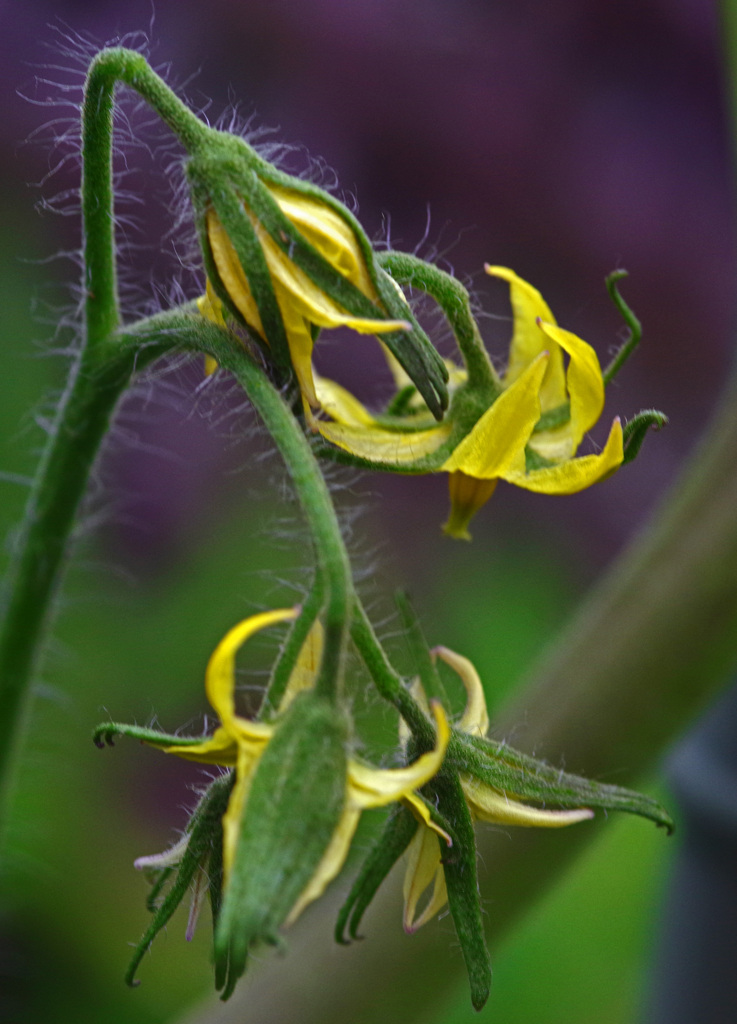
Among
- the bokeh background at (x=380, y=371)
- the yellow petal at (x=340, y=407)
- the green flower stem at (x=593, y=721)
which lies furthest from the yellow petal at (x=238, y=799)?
the bokeh background at (x=380, y=371)

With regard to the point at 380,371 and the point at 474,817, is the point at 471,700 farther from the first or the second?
the point at 380,371

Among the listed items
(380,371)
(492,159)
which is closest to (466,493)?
(380,371)

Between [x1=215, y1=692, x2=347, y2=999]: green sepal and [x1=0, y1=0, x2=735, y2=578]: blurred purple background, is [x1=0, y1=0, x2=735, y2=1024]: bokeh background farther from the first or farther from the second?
[x1=215, y1=692, x2=347, y2=999]: green sepal

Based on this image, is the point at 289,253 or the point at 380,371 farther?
the point at 380,371

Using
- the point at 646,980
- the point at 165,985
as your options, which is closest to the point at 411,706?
the point at 646,980

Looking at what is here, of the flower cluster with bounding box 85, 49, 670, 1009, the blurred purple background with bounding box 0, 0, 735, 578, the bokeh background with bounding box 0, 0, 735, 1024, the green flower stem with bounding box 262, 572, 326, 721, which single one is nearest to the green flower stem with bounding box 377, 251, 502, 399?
the flower cluster with bounding box 85, 49, 670, 1009

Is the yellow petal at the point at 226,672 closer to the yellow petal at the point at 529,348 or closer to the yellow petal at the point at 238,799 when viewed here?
the yellow petal at the point at 238,799

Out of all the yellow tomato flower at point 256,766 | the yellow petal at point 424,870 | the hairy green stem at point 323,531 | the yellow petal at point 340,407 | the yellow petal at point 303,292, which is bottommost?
the yellow petal at point 424,870
